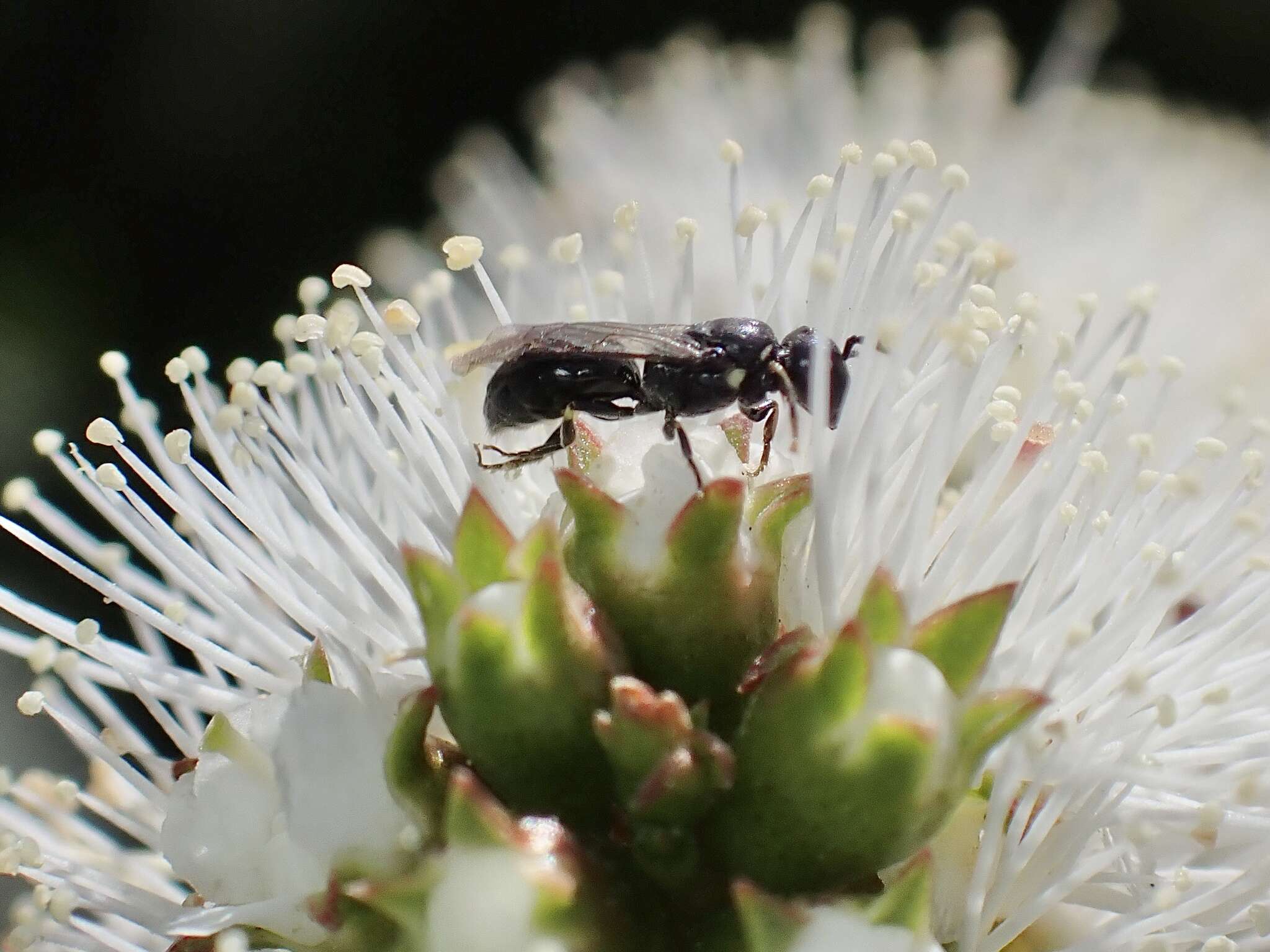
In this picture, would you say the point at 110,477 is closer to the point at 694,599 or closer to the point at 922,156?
the point at 694,599

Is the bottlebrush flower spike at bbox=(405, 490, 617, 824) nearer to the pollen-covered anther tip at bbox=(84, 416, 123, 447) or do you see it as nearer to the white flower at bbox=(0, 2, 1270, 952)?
the white flower at bbox=(0, 2, 1270, 952)

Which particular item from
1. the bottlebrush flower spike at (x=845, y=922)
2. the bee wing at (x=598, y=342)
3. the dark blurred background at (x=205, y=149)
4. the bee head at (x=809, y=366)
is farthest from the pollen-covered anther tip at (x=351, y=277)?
the dark blurred background at (x=205, y=149)

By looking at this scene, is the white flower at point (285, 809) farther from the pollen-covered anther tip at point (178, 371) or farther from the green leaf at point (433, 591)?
the pollen-covered anther tip at point (178, 371)

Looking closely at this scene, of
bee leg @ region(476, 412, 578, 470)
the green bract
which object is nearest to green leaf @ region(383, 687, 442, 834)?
the green bract

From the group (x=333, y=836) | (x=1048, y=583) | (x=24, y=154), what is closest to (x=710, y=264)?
(x=24, y=154)

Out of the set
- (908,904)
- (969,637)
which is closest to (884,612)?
(969,637)
